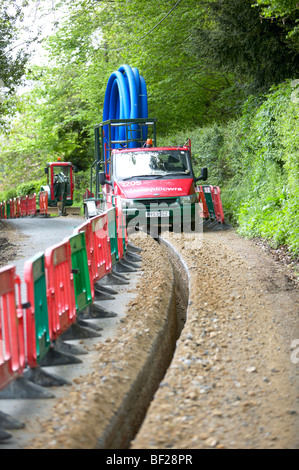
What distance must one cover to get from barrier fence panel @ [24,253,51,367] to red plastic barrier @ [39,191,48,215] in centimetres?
2512

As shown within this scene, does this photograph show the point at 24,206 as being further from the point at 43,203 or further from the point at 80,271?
the point at 80,271

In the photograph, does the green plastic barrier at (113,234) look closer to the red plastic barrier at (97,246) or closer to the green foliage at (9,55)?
the red plastic barrier at (97,246)

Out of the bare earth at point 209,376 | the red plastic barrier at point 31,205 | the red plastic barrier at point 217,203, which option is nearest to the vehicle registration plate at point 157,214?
the red plastic barrier at point 217,203

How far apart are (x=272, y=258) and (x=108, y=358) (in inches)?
242

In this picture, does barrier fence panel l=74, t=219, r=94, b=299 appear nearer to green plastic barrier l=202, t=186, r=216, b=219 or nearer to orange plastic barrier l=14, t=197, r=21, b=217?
green plastic barrier l=202, t=186, r=216, b=219

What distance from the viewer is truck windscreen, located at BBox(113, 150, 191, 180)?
635 inches

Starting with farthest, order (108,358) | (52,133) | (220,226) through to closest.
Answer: (52,133), (220,226), (108,358)

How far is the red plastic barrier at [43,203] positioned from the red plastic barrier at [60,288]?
947 inches

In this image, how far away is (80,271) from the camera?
7438 mm

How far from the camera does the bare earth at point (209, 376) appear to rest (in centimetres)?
421

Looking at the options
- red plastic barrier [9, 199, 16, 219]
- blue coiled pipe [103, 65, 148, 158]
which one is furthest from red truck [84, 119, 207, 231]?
red plastic barrier [9, 199, 16, 219]

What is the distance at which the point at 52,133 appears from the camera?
3881 centimetres
